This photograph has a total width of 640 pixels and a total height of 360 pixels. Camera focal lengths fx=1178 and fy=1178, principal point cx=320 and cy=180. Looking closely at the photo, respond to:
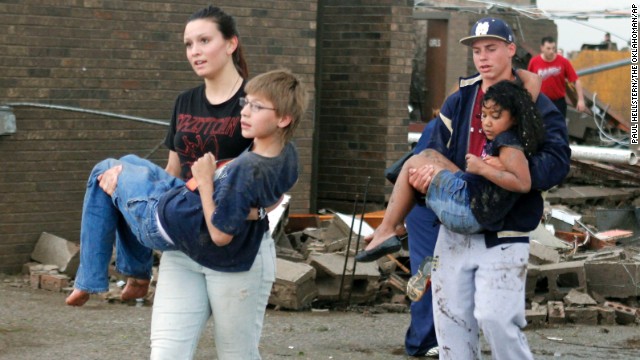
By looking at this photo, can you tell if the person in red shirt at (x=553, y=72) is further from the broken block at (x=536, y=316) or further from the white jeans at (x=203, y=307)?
the white jeans at (x=203, y=307)

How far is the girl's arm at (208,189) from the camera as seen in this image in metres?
4.53

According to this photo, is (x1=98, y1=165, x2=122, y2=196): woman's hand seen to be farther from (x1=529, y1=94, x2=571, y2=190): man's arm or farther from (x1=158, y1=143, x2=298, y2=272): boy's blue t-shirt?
(x1=529, y1=94, x2=571, y2=190): man's arm

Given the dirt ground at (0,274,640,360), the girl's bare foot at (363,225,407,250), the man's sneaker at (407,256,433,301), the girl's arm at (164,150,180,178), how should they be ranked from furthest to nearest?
the dirt ground at (0,274,640,360), the man's sneaker at (407,256,433,301), the girl's bare foot at (363,225,407,250), the girl's arm at (164,150,180,178)

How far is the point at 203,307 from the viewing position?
15.5 feet

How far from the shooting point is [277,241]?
9.83 metres

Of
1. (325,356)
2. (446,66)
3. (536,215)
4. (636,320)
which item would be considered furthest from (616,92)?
(536,215)

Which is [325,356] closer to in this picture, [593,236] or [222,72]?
[222,72]

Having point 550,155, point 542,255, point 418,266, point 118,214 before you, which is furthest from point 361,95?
point 118,214

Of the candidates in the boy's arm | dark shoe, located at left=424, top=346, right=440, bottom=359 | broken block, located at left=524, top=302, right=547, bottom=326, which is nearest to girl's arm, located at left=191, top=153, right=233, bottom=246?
the boy's arm

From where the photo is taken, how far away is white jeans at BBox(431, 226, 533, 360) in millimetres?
5305

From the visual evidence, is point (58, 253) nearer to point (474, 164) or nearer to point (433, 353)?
point (433, 353)

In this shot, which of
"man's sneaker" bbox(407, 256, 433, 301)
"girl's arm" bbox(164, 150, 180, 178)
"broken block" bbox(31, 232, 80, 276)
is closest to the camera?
"girl's arm" bbox(164, 150, 180, 178)

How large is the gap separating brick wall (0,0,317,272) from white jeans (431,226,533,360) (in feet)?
16.8

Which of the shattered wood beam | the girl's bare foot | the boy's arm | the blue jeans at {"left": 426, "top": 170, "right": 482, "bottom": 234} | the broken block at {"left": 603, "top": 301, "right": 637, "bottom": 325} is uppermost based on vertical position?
the boy's arm
